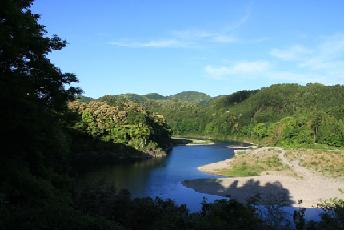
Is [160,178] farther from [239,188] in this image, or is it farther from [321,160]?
[321,160]

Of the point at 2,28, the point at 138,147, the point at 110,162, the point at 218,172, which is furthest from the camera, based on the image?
the point at 138,147

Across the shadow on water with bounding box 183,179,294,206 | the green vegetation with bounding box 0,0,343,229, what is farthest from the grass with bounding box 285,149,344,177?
the green vegetation with bounding box 0,0,343,229

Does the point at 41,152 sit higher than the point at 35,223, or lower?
higher

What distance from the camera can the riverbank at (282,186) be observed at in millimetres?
44375

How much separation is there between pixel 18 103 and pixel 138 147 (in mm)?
74345

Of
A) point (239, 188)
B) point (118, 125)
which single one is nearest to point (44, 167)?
point (239, 188)

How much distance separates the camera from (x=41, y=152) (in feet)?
63.6

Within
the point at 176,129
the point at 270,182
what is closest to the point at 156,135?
the point at 270,182

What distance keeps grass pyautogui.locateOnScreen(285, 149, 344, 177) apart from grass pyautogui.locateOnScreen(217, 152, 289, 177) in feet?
11.4

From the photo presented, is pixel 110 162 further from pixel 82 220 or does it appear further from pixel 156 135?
pixel 82 220

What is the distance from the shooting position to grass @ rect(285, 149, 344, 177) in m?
62.6

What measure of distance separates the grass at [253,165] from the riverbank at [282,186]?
188 centimetres

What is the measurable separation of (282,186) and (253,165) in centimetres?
1769

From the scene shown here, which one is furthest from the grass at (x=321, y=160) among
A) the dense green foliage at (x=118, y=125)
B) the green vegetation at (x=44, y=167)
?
the green vegetation at (x=44, y=167)
